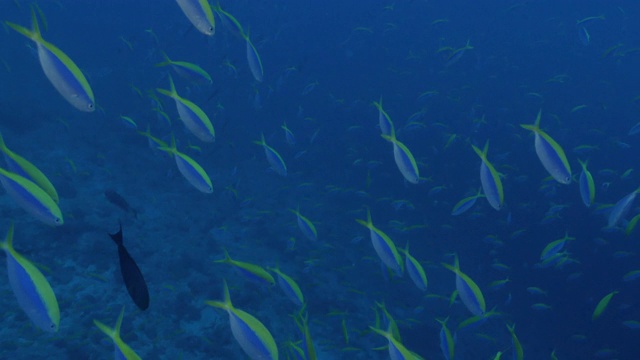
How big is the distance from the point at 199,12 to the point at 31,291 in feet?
6.91

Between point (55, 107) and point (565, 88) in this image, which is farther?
point (565, 88)

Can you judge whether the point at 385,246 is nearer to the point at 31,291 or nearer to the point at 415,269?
the point at 415,269

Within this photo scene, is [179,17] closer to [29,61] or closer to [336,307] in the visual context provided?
[29,61]

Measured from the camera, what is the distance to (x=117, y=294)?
7.05 meters

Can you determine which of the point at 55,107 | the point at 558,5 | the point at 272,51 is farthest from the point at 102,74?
the point at 558,5

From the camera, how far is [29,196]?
2.48m

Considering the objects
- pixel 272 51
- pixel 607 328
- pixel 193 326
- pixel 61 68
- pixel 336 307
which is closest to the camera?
pixel 61 68

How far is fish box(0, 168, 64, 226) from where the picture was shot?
246 cm

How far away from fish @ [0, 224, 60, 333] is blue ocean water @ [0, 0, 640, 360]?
265cm

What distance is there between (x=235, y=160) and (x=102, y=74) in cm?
1093

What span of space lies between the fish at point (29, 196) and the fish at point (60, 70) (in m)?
0.56

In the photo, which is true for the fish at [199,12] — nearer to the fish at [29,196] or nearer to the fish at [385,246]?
the fish at [29,196]

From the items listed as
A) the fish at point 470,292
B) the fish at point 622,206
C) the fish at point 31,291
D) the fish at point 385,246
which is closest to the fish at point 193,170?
the fish at point 385,246

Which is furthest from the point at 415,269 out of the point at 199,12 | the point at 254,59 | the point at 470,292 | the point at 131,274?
the point at 199,12
